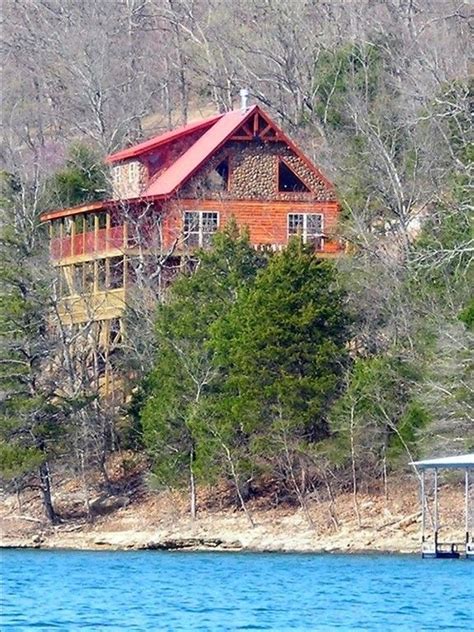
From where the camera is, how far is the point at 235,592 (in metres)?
41.2

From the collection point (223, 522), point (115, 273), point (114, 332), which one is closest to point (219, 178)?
point (115, 273)

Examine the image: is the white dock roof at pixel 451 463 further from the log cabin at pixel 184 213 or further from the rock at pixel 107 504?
the log cabin at pixel 184 213

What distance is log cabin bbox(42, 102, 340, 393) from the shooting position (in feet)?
216

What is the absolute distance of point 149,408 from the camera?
57875 millimetres

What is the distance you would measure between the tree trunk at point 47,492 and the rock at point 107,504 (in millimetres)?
1190

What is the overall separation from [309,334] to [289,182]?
565 inches

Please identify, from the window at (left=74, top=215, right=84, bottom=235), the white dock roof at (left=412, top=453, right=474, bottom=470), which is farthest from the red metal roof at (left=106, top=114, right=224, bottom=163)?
the white dock roof at (left=412, top=453, right=474, bottom=470)

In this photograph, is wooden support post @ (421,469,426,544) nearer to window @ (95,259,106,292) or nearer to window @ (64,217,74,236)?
window @ (95,259,106,292)

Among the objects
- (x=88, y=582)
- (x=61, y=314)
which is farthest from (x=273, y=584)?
(x=61, y=314)

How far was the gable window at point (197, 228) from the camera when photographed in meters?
66.5

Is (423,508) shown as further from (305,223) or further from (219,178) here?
(219,178)

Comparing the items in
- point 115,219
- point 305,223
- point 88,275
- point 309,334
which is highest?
point 115,219

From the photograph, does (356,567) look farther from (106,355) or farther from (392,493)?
(106,355)

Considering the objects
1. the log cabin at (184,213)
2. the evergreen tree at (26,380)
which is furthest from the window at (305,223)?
the evergreen tree at (26,380)
